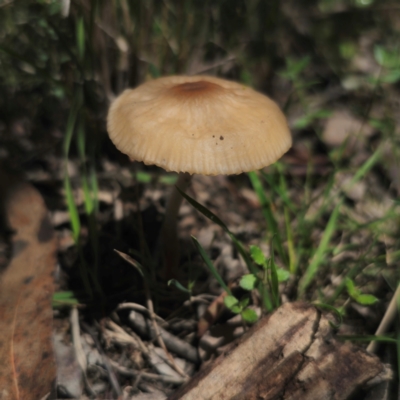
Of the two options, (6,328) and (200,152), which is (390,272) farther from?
(6,328)

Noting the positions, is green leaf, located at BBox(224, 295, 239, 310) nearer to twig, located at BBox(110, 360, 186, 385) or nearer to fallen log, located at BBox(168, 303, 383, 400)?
fallen log, located at BBox(168, 303, 383, 400)

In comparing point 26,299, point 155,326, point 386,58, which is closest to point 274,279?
point 155,326

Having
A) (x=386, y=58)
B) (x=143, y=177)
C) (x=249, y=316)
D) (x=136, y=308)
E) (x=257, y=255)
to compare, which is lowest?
(x=136, y=308)

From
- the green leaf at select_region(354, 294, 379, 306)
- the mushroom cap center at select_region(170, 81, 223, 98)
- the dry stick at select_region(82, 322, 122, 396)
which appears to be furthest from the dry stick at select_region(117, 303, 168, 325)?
the mushroom cap center at select_region(170, 81, 223, 98)

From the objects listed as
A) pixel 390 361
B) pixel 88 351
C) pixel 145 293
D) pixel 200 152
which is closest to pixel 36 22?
pixel 200 152

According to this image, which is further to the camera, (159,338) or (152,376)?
(159,338)

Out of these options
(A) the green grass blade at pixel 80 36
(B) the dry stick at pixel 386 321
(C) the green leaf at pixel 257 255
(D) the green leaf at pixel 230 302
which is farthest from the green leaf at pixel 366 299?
(A) the green grass blade at pixel 80 36

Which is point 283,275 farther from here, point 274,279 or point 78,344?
point 78,344
